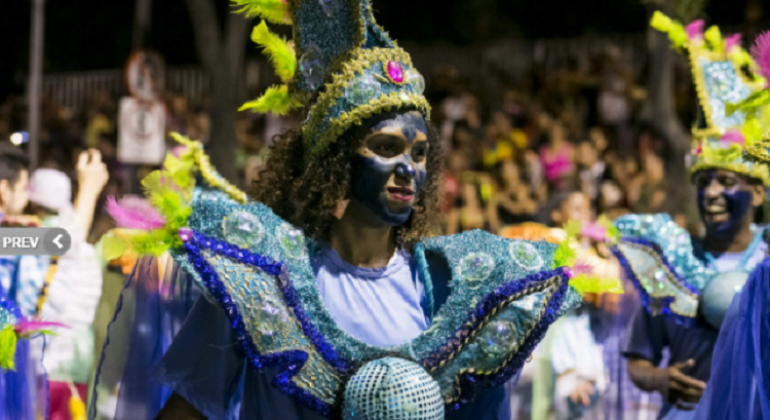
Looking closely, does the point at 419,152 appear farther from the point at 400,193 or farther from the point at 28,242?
the point at 28,242

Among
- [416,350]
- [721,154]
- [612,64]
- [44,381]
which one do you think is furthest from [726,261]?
[612,64]

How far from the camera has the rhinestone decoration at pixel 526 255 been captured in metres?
2.75

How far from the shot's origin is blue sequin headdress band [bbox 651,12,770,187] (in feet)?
14.6

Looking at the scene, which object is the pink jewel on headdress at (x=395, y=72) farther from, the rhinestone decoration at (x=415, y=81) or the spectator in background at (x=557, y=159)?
the spectator in background at (x=557, y=159)

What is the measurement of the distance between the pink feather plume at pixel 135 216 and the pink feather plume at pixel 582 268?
1181mm

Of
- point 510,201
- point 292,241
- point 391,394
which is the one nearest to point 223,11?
point 510,201

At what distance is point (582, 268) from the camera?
111 inches

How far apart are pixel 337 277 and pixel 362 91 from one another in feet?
1.77

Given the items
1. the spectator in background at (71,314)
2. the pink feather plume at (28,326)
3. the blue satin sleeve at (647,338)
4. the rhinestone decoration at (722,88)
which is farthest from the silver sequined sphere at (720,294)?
the spectator in background at (71,314)

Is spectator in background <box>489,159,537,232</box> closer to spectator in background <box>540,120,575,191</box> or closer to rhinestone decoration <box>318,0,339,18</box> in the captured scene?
spectator in background <box>540,120,575,191</box>

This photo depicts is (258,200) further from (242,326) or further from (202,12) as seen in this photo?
(202,12)

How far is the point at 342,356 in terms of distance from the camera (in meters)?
2.59

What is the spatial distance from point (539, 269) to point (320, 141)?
727 millimetres

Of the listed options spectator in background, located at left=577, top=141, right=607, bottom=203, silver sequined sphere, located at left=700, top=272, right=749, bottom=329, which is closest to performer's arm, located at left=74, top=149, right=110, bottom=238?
silver sequined sphere, located at left=700, top=272, right=749, bottom=329
